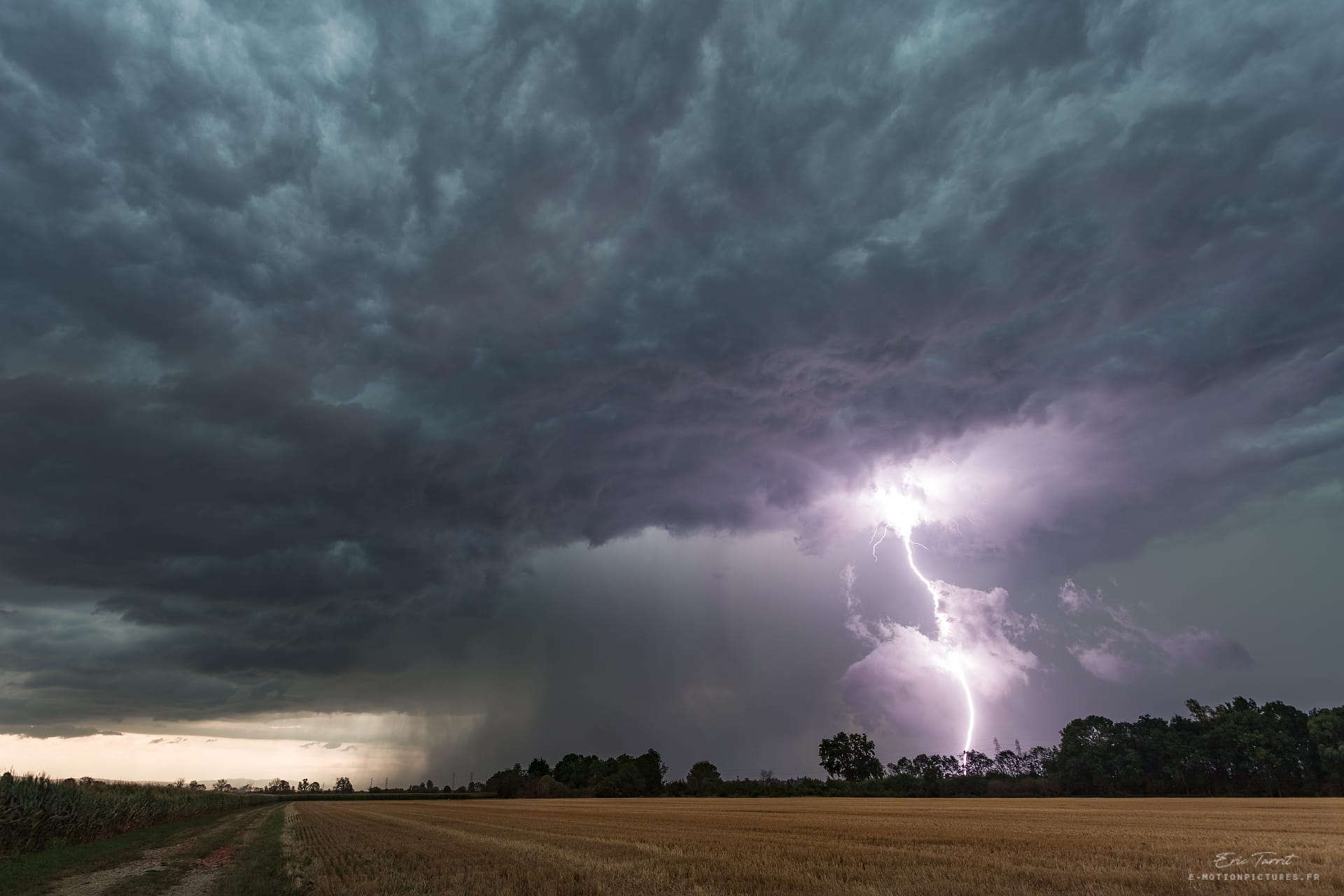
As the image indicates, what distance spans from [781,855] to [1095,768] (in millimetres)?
145658

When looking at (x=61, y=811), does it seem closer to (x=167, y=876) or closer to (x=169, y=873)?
(x=169, y=873)

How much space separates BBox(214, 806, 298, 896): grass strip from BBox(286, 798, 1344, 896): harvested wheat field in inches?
41.9

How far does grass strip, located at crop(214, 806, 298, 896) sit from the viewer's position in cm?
2125

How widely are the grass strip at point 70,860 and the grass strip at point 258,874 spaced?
18.5 feet

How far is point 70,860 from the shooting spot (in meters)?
33.7

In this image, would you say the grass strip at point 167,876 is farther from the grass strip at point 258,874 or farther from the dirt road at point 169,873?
the grass strip at point 258,874

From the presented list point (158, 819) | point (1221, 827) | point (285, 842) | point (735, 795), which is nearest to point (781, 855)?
point (1221, 827)

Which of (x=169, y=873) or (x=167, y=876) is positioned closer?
(x=167, y=876)

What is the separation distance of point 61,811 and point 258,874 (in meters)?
25.8

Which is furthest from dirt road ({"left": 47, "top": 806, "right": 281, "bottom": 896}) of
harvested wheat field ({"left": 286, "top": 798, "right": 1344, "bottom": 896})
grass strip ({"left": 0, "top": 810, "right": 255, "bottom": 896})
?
harvested wheat field ({"left": 286, "top": 798, "right": 1344, "bottom": 896})

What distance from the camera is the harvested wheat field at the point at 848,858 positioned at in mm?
17156

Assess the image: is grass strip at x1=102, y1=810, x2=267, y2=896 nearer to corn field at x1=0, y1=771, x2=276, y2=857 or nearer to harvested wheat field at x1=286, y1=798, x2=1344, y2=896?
harvested wheat field at x1=286, y1=798, x2=1344, y2=896

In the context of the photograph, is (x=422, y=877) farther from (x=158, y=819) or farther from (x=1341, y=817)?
(x=158, y=819)

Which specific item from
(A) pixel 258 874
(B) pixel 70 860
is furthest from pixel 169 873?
(B) pixel 70 860
